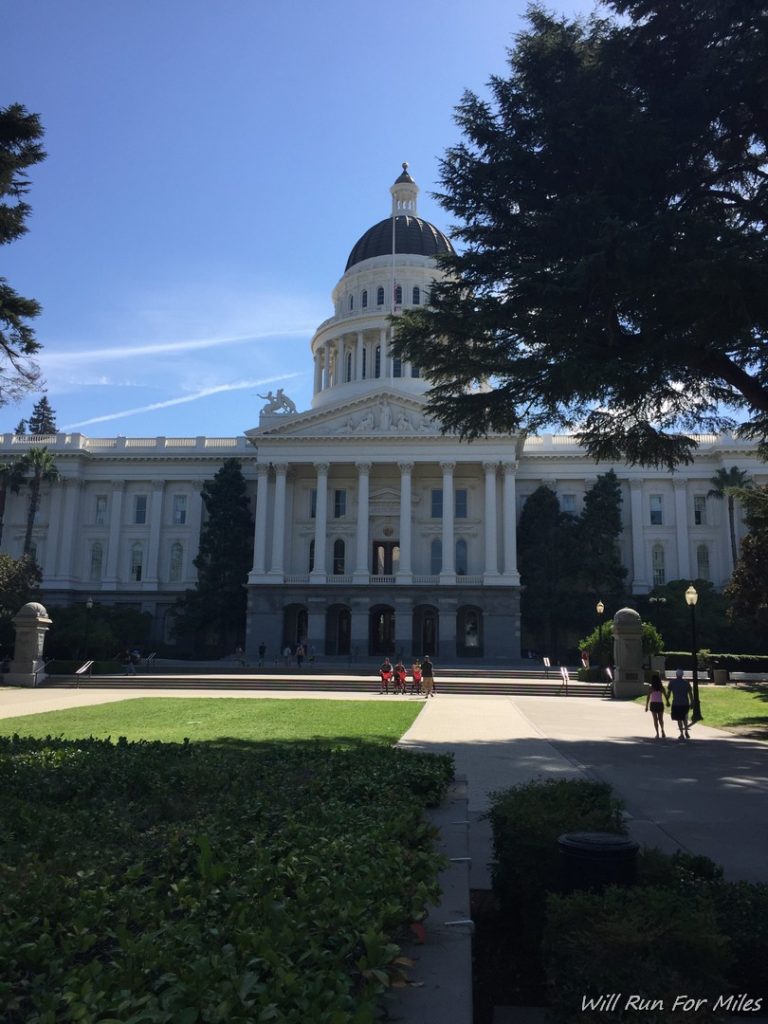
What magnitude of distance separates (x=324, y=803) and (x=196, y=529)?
66.6m

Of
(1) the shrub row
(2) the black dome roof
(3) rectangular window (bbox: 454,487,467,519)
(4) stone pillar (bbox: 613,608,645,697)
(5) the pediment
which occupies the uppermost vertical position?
(2) the black dome roof

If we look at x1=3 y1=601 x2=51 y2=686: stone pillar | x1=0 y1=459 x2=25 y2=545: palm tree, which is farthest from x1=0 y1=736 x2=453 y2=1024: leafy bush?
x1=0 y1=459 x2=25 y2=545: palm tree

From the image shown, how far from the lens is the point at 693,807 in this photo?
1109 centimetres

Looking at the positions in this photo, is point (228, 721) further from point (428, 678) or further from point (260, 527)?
point (260, 527)

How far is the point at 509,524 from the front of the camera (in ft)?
201

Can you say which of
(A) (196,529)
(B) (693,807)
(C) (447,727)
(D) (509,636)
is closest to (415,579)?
(D) (509,636)

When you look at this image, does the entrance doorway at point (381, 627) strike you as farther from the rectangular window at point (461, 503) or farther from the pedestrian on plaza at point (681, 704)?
the pedestrian on plaza at point (681, 704)

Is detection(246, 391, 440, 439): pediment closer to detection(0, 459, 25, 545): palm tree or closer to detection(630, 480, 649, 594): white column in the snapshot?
detection(630, 480, 649, 594): white column

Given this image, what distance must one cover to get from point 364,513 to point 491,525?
9718 mm

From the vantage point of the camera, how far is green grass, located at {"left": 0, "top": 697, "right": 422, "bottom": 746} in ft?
57.8

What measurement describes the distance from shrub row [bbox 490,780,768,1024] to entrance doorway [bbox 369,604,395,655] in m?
55.8

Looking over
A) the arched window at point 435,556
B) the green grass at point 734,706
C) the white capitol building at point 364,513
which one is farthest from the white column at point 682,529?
the green grass at point 734,706

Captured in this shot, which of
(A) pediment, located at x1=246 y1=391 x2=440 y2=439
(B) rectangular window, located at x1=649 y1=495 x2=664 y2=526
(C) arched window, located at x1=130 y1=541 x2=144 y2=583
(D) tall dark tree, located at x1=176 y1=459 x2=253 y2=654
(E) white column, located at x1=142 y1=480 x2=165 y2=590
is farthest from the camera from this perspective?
(C) arched window, located at x1=130 y1=541 x2=144 y2=583

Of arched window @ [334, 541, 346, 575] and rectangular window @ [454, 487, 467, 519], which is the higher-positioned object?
rectangular window @ [454, 487, 467, 519]
